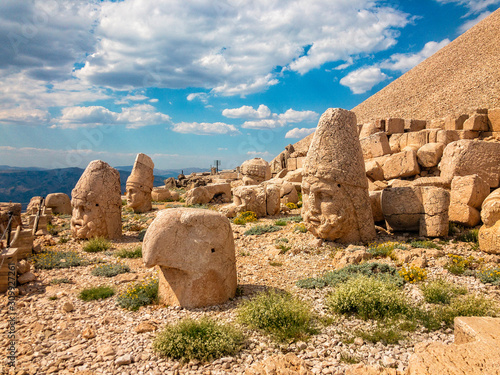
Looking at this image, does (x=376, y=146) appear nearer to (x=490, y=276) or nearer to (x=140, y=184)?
(x=490, y=276)

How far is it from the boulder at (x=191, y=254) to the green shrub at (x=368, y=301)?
175 cm

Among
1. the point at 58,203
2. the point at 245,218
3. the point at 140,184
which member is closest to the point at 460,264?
the point at 245,218

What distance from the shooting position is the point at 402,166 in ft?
40.5

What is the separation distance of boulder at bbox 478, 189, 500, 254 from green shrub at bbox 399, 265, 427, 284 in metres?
1.88

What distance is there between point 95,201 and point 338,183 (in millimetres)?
6668

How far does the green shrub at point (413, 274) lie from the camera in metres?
5.61

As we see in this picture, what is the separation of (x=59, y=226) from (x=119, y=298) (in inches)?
310

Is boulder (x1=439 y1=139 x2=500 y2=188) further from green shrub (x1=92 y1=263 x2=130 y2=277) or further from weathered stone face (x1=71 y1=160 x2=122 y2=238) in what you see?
weathered stone face (x1=71 y1=160 x2=122 y2=238)

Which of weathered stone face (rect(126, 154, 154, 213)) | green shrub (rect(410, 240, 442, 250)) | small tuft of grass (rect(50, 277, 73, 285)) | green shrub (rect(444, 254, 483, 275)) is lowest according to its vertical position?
small tuft of grass (rect(50, 277, 73, 285))

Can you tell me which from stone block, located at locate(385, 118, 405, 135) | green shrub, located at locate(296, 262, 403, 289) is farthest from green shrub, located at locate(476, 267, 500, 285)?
stone block, located at locate(385, 118, 405, 135)

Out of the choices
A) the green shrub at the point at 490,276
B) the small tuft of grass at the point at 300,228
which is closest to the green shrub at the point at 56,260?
the small tuft of grass at the point at 300,228

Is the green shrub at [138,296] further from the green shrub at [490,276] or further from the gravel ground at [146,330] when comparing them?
the green shrub at [490,276]

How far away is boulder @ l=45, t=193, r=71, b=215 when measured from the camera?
14.5 m

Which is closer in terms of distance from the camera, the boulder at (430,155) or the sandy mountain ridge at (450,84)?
the boulder at (430,155)
